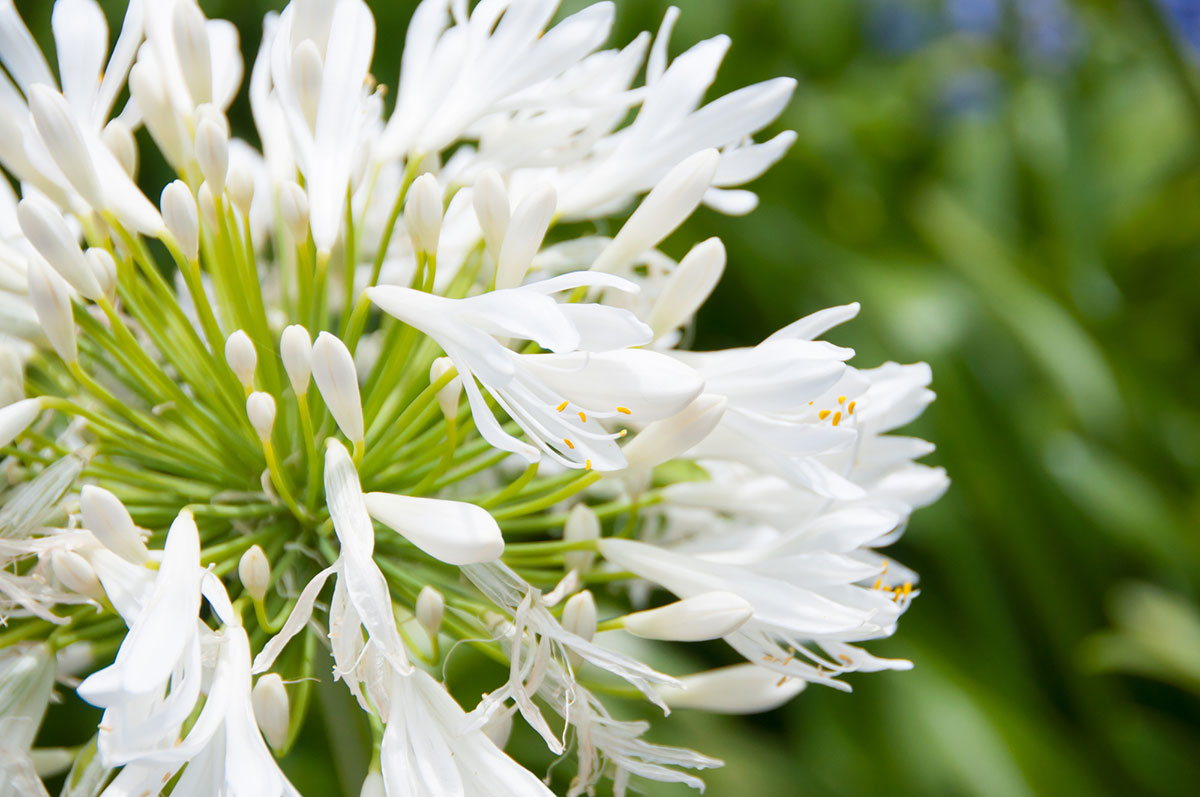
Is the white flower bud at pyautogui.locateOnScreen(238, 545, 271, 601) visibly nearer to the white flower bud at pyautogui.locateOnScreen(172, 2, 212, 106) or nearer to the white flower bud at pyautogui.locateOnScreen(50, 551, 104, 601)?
the white flower bud at pyautogui.locateOnScreen(50, 551, 104, 601)

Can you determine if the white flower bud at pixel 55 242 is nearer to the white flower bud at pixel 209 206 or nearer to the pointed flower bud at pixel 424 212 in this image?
the white flower bud at pixel 209 206

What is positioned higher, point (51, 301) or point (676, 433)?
point (51, 301)

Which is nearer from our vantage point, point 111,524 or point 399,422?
point 111,524

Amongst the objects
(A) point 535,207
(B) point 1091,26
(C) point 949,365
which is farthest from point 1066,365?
(A) point 535,207

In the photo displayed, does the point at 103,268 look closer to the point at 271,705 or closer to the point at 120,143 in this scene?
the point at 120,143

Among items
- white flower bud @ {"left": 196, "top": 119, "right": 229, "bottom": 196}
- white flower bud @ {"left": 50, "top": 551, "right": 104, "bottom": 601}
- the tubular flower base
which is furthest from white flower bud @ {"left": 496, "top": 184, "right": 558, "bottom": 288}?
white flower bud @ {"left": 50, "top": 551, "right": 104, "bottom": 601}

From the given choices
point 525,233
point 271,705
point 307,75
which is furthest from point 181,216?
point 271,705
